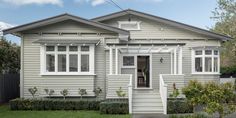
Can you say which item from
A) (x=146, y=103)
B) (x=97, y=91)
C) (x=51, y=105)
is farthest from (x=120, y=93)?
(x=51, y=105)

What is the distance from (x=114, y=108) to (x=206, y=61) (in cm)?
660

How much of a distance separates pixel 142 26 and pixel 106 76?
3.74m

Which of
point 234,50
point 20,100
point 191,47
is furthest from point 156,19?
point 234,50

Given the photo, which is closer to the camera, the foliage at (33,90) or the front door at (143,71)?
the foliage at (33,90)

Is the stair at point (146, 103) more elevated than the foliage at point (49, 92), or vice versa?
the foliage at point (49, 92)

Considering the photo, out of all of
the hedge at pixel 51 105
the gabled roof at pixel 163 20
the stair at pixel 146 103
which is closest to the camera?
the stair at pixel 146 103

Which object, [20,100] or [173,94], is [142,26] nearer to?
[173,94]

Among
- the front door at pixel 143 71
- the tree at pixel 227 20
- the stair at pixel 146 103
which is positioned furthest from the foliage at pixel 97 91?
the tree at pixel 227 20

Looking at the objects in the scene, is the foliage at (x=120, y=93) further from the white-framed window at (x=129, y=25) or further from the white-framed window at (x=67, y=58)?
the white-framed window at (x=129, y=25)

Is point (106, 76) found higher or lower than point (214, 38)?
lower

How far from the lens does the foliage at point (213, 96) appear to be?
1131cm

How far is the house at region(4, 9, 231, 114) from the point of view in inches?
646

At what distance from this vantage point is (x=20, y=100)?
1566cm

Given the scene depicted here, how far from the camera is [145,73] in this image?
62.1 feet
